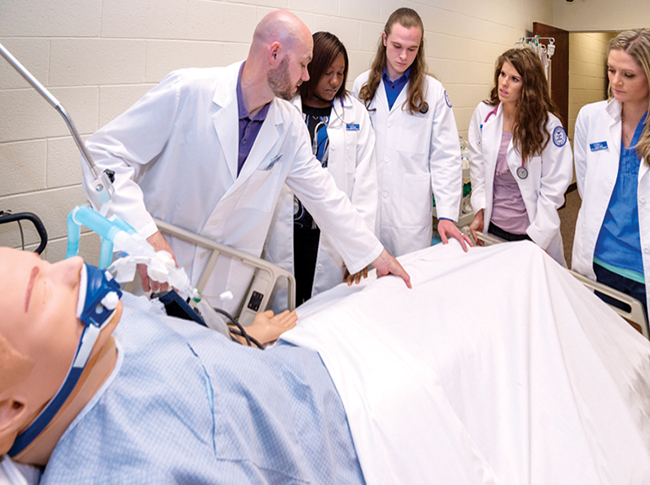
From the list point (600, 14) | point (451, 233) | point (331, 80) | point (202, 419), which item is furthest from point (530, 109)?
point (600, 14)

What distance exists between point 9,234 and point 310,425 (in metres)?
1.39

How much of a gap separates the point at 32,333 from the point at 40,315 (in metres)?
0.03

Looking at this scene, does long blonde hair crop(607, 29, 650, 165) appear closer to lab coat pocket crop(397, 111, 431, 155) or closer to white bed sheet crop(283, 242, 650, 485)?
white bed sheet crop(283, 242, 650, 485)

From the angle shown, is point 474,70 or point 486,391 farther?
point 474,70

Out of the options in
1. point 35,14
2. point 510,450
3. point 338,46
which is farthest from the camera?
point 338,46

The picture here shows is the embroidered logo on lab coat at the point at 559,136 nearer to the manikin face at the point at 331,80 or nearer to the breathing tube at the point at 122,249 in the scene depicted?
the manikin face at the point at 331,80

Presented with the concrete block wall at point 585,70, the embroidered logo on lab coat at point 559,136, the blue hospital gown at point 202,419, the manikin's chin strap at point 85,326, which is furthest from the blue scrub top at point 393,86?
the concrete block wall at point 585,70

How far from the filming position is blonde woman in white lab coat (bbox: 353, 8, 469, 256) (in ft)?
7.47

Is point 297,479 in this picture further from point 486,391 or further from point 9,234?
point 9,234

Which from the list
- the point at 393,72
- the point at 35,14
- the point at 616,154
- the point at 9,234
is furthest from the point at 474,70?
the point at 9,234

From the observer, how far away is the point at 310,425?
94 cm

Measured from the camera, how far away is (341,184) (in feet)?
7.06

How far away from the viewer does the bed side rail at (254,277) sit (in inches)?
61.3

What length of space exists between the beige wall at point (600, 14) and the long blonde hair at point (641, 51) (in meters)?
3.72
